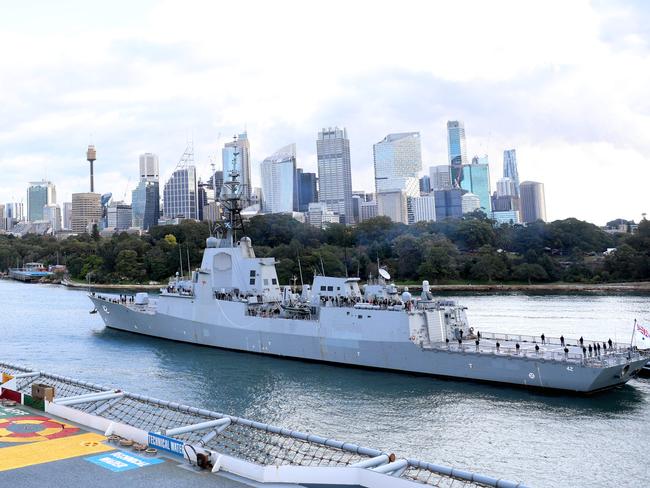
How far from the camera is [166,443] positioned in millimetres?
10602

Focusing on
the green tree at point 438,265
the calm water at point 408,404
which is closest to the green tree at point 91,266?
the green tree at point 438,265

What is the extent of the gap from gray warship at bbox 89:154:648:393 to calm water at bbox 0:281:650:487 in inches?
30.4

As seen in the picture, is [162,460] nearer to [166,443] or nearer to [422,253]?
[166,443]

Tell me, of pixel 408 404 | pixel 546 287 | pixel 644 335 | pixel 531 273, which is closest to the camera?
pixel 408 404

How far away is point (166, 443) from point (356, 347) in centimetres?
1911

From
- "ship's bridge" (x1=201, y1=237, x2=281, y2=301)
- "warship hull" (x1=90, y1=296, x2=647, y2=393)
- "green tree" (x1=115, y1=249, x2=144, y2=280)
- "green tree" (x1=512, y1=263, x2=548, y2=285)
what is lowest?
"warship hull" (x1=90, y1=296, x2=647, y2=393)

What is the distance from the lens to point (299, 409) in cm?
2286

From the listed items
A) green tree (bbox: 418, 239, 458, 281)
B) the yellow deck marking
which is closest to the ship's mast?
the yellow deck marking

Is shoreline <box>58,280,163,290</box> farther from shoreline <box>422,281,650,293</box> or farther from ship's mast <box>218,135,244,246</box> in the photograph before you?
ship's mast <box>218,135,244,246</box>

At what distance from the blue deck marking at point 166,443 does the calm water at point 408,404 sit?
9.14 m

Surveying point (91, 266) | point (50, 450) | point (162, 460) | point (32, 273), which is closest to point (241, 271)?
point (50, 450)

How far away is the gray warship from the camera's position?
2423 centimetres

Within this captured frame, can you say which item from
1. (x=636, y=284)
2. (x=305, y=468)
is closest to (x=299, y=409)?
(x=305, y=468)

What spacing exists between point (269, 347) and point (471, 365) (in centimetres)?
1193
